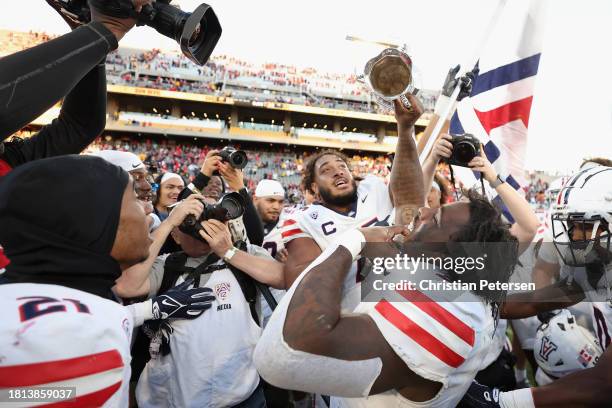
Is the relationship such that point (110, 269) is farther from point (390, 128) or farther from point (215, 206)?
point (390, 128)

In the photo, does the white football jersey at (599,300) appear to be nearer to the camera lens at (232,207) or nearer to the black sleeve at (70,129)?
the camera lens at (232,207)

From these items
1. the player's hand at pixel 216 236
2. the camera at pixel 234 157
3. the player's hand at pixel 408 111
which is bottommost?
the player's hand at pixel 216 236

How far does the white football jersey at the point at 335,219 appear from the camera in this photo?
7.43 ft

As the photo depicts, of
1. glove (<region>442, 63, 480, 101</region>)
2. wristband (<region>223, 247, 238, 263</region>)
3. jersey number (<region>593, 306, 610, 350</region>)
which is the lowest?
jersey number (<region>593, 306, 610, 350</region>)

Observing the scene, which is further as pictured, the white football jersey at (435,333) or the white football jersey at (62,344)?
the white football jersey at (435,333)

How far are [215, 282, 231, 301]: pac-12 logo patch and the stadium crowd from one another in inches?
0.5

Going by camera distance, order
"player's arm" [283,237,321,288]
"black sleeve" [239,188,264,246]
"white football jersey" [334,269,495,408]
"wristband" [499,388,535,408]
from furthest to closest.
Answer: "black sleeve" [239,188,264,246] < "player's arm" [283,237,321,288] < "wristband" [499,388,535,408] < "white football jersey" [334,269,495,408]

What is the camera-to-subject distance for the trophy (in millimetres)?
1862

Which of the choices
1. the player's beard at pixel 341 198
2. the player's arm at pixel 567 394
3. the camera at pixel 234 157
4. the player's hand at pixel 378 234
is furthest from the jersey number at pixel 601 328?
the camera at pixel 234 157

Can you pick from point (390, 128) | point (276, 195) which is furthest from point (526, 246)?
point (390, 128)

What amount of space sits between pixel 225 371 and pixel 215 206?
3.01 feet

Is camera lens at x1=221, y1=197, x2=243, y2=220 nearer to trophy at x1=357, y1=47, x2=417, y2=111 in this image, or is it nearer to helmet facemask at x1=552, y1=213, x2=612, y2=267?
trophy at x1=357, y1=47, x2=417, y2=111


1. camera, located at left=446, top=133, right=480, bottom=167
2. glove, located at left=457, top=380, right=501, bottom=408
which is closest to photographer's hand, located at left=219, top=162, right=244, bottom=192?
camera, located at left=446, top=133, right=480, bottom=167

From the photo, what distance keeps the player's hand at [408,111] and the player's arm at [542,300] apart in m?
1.25
